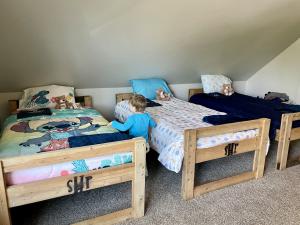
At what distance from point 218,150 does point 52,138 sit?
1.44 meters

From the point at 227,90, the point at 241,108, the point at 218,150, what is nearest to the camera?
the point at 218,150

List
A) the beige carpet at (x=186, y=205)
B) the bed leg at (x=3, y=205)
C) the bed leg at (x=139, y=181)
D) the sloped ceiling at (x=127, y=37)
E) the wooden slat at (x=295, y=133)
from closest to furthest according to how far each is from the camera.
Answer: the bed leg at (x=3, y=205), the bed leg at (x=139, y=181), the beige carpet at (x=186, y=205), the sloped ceiling at (x=127, y=37), the wooden slat at (x=295, y=133)

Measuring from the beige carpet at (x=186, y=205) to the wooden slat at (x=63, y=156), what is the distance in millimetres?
583

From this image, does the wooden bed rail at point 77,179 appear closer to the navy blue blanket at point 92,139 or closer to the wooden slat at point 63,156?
the wooden slat at point 63,156

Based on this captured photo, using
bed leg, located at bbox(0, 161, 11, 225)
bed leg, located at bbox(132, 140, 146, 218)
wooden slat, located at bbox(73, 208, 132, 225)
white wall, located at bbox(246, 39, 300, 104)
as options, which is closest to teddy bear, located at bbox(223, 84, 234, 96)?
white wall, located at bbox(246, 39, 300, 104)

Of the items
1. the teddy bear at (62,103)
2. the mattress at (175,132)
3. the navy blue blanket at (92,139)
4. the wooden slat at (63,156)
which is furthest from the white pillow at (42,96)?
the wooden slat at (63,156)

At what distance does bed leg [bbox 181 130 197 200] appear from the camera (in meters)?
2.03

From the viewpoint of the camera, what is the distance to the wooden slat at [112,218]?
1.79 metres

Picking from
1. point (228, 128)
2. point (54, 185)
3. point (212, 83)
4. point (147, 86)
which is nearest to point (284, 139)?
point (228, 128)

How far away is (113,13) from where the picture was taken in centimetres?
234

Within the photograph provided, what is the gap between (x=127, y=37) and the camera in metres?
2.75

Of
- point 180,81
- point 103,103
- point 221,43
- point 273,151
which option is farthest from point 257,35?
point 103,103

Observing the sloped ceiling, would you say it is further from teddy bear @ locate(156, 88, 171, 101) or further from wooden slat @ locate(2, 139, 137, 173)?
wooden slat @ locate(2, 139, 137, 173)

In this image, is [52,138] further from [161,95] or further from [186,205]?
[161,95]
